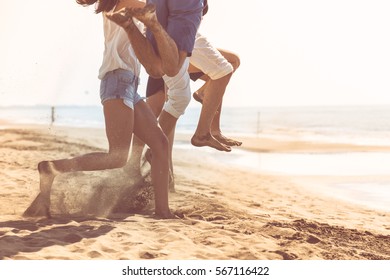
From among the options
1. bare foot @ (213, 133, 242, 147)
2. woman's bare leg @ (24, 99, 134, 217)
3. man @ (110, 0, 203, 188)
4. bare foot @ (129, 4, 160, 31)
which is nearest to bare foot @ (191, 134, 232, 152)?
bare foot @ (213, 133, 242, 147)

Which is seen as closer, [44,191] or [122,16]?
[122,16]

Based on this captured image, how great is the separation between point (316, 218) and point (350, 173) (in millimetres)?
4708

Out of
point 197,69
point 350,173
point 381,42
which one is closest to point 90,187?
point 197,69

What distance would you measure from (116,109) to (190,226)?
999 mm

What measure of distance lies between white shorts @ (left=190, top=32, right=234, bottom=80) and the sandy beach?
115 centimetres

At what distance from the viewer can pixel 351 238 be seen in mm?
4469

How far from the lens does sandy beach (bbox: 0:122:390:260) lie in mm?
3529

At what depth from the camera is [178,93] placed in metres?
4.39

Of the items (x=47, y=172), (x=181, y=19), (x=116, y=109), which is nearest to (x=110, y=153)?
(x=116, y=109)

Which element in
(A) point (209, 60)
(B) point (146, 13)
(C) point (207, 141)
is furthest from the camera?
(C) point (207, 141)

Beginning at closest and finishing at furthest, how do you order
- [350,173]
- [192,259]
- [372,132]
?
[192,259]
[350,173]
[372,132]

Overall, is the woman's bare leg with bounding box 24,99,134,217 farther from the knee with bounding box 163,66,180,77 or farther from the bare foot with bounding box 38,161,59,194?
the knee with bounding box 163,66,180,77

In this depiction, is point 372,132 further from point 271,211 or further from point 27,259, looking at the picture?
point 27,259

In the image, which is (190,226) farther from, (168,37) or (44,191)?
(168,37)
